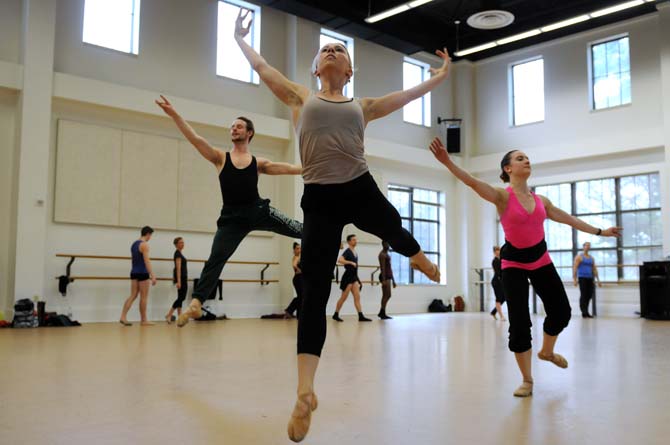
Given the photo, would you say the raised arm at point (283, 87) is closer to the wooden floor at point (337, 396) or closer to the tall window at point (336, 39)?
the wooden floor at point (337, 396)

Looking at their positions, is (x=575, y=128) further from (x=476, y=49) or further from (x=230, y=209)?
(x=230, y=209)

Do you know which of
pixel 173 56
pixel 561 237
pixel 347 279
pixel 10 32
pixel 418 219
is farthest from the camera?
pixel 418 219

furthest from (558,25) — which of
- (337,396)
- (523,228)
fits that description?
(337,396)

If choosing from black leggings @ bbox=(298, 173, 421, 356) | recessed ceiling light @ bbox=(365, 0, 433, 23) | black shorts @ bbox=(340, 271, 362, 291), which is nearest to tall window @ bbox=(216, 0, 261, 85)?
recessed ceiling light @ bbox=(365, 0, 433, 23)

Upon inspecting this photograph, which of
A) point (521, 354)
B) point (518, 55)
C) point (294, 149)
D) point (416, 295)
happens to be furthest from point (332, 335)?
point (518, 55)

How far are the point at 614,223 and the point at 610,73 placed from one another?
13.9 ft

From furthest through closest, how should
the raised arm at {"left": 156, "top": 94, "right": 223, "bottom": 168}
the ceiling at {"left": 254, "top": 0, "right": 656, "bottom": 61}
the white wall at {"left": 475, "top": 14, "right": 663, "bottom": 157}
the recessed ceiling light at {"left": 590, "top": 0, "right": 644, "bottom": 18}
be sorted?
the white wall at {"left": 475, "top": 14, "right": 663, "bottom": 157} < the ceiling at {"left": 254, "top": 0, "right": 656, "bottom": 61} < the recessed ceiling light at {"left": 590, "top": 0, "right": 644, "bottom": 18} < the raised arm at {"left": 156, "top": 94, "right": 223, "bottom": 168}

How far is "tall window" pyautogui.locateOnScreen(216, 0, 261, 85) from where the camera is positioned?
1507 centimetres

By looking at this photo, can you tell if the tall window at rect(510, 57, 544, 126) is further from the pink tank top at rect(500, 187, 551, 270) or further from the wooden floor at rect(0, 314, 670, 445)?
the pink tank top at rect(500, 187, 551, 270)

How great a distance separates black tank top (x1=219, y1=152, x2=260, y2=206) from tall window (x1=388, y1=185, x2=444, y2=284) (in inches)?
531

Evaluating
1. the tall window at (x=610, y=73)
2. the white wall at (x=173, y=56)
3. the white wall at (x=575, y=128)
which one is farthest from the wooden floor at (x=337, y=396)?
the tall window at (x=610, y=73)

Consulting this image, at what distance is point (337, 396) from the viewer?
3.71 m

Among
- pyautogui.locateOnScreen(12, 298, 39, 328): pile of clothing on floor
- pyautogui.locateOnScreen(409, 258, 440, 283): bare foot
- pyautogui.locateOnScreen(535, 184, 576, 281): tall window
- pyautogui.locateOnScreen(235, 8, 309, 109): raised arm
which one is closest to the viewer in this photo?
pyautogui.locateOnScreen(235, 8, 309, 109): raised arm

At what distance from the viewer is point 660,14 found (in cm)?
1569
